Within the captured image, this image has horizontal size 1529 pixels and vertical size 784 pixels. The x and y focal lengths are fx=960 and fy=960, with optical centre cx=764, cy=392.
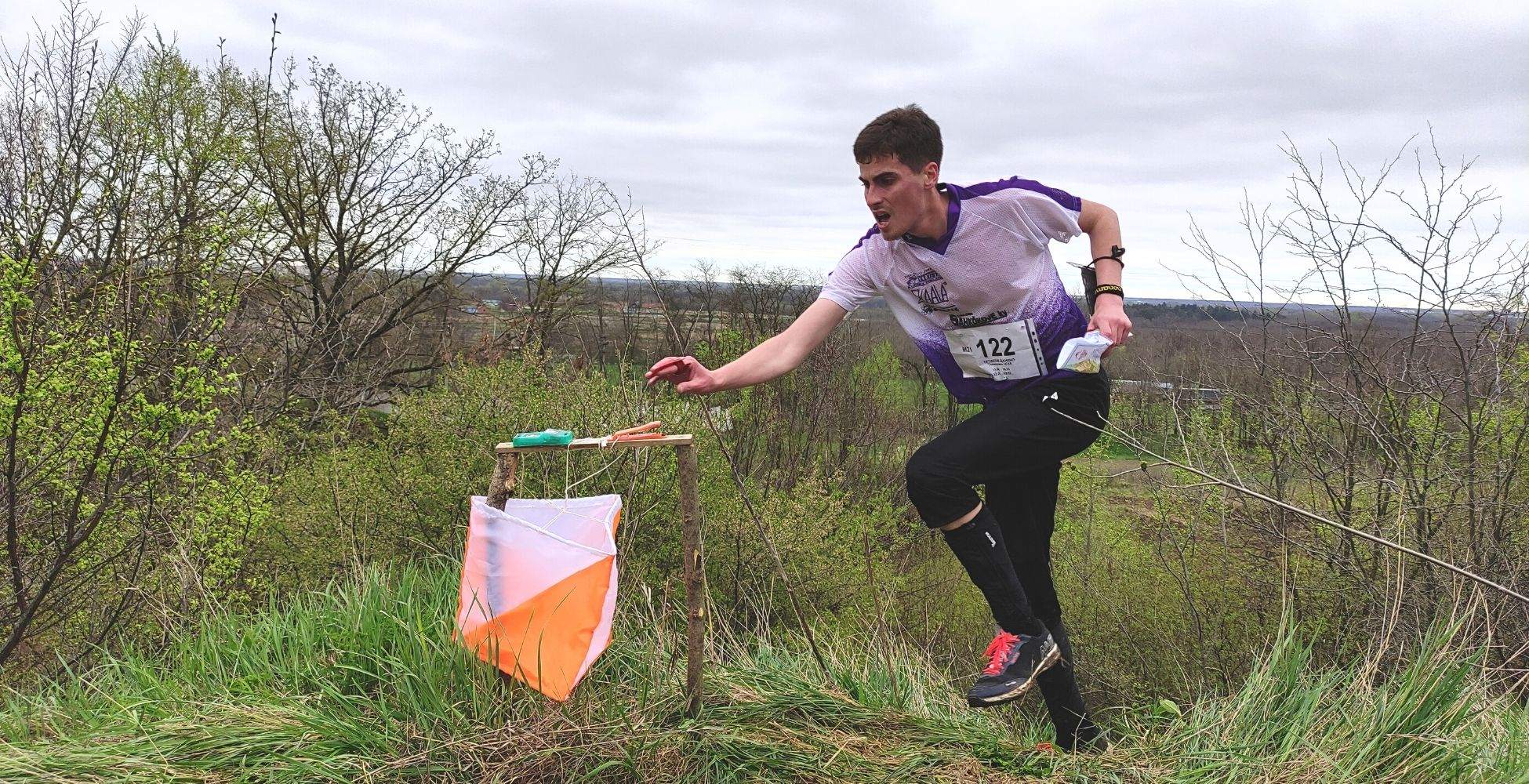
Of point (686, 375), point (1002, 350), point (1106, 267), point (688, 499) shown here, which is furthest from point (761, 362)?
point (1106, 267)

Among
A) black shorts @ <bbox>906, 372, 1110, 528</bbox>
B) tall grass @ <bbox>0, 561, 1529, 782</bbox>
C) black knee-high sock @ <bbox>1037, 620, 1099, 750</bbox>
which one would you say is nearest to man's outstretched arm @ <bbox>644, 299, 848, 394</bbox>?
black shorts @ <bbox>906, 372, 1110, 528</bbox>

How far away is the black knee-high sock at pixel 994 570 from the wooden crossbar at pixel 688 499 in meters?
0.78

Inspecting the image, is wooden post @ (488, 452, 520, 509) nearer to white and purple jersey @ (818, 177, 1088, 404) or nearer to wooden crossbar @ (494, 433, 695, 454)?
wooden crossbar @ (494, 433, 695, 454)

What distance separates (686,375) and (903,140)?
929 millimetres

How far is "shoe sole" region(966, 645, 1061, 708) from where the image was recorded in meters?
2.78

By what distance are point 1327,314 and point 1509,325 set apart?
1.21 metres

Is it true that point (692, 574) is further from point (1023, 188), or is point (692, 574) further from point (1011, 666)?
point (1023, 188)

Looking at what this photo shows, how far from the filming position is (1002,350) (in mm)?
2939

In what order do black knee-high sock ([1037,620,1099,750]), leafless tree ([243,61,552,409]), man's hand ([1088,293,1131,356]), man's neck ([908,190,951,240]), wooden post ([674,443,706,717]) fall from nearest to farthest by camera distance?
wooden post ([674,443,706,717]) < man's hand ([1088,293,1131,356]) < man's neck ([908,190,951,240]) < black knee-high sock ([1037,620,1099,750]) < leafless tree ([243,61,552,409])

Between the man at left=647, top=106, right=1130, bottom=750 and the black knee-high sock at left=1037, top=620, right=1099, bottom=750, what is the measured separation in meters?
0.24

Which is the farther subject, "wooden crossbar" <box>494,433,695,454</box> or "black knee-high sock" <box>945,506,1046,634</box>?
"black knee-high sock" <box>945,506,1046,634</box>

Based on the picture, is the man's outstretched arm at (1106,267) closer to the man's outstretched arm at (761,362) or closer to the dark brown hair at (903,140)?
the dark brown hair at (903,140)

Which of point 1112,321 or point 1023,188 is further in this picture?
point 1023,188

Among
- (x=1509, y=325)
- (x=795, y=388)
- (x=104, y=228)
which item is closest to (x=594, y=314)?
(x=795, y=388)
